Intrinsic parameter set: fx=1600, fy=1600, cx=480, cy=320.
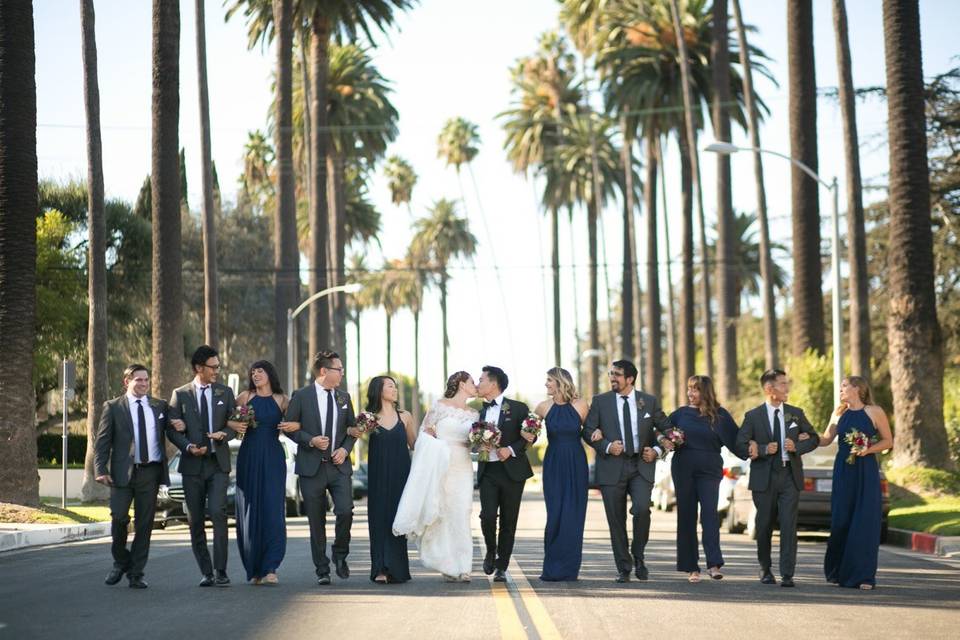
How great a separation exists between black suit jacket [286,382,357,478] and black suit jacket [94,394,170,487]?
1240 millimetres

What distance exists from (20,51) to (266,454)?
43.8 feet

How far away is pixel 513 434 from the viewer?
622 inches

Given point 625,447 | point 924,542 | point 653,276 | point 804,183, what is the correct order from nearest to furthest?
point 625,447, point 924,542, point 804,183, point 653,276

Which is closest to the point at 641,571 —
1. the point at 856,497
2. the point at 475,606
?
the point at 856,497

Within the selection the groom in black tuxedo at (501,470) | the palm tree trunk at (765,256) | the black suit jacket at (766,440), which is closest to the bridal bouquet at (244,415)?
the groom in black tuxedo at (501,470)

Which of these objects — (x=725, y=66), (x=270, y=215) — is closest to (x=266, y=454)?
(x=725, y=66)

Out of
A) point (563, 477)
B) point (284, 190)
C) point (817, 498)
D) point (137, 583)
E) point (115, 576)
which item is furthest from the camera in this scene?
point (284, 190)

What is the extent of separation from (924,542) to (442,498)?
9740 millimetres

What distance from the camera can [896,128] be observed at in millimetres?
29375

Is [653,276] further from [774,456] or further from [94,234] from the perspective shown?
[774,456]

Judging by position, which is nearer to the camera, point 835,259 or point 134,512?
point 134,512

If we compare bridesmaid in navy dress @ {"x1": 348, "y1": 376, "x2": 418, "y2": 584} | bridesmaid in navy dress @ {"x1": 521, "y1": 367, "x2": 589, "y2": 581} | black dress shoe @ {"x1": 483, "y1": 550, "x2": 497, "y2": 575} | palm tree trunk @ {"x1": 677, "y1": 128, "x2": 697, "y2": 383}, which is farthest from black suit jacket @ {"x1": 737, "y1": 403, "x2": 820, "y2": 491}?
palm tree trunk @ {"x1": 677, "y1": 128, "x2": 697, "y2": 383}

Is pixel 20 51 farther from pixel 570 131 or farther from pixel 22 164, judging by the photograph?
Result: pixel 570 131

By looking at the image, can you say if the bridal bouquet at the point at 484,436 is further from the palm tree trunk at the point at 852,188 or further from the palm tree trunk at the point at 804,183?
the palm tree trunk at the point at 804,183
